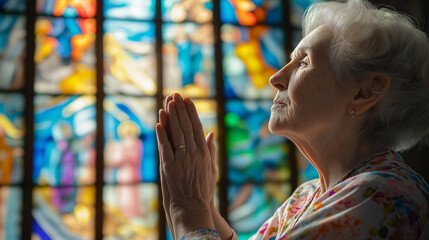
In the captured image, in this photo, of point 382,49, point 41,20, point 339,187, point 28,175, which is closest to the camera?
point 339,187

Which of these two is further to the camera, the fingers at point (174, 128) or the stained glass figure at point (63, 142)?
the stained glass figure at point (63, 142)

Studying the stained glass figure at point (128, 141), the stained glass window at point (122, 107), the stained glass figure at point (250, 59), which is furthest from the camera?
the stained glass figure at point (250, 59)

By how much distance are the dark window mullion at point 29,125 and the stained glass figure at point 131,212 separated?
20.7 inches

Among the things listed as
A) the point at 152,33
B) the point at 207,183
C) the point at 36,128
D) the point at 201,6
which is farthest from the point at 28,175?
the point at 207,183

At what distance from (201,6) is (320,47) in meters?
3.01

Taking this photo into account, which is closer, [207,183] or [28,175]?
[207,183]

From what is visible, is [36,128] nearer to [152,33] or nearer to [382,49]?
[152,33]

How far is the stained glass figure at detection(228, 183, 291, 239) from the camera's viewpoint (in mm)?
4062

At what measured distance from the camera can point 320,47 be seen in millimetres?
1484

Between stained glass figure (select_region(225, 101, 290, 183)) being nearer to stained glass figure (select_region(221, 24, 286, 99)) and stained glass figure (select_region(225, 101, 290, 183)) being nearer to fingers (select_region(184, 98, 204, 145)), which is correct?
stained glass figure (select_region(221, 24, 286, 99))

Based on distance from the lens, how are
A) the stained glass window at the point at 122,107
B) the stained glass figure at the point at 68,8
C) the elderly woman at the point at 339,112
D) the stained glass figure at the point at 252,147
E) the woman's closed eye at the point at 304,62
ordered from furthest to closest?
the stained glass figure at the point at 252,147, the stained glass figure at the point at 68,8, the stained glass window at the point at 122,107, the woman's closed eye at the point at 304,62, the elderly woman at the point at 339,112

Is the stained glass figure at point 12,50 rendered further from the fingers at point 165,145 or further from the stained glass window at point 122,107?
→ the fingers at point 165,145

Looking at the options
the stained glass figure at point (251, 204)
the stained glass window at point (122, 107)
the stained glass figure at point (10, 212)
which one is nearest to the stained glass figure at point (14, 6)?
the stained glass window at point (122, 107)

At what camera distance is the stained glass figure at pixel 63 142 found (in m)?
3.83
